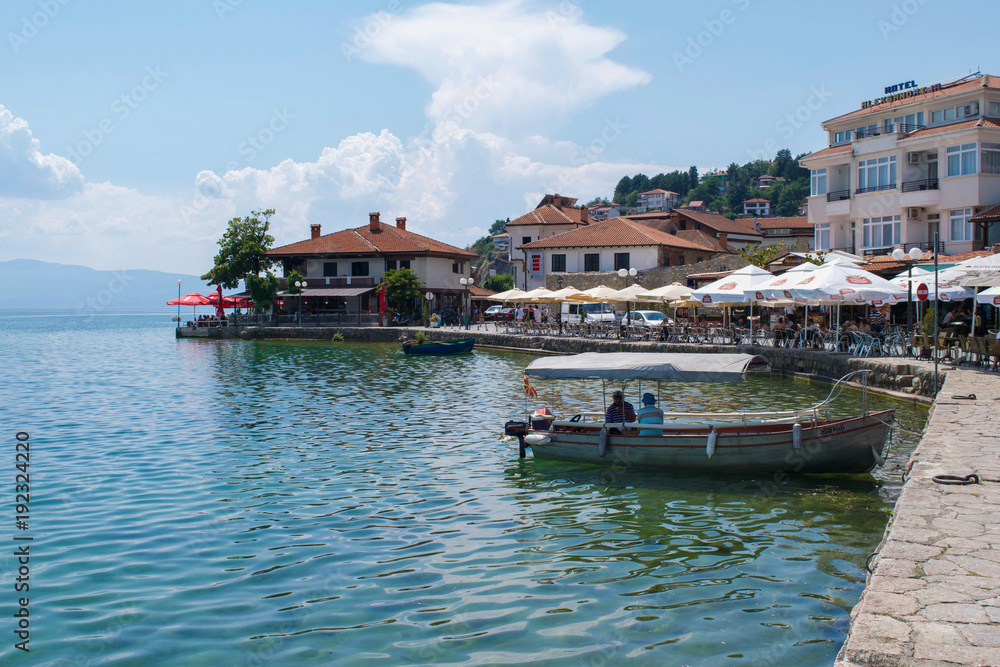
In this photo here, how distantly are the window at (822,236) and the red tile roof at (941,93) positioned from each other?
6.46m

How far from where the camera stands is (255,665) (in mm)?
7410

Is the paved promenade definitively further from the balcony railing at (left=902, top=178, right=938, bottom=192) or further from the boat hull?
the balcony railing at (left=902, top=178, right=938, bottom=192)

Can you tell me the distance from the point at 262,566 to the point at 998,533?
334 inches

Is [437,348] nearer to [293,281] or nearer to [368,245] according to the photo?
[368,245]

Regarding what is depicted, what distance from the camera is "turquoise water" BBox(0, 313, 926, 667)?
25.6 feet

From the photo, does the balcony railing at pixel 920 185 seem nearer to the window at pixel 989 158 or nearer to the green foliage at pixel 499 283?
the window at pixel 989 158

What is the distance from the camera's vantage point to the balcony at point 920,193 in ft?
126

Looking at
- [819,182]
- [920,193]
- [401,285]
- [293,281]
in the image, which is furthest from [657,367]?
[293,281]

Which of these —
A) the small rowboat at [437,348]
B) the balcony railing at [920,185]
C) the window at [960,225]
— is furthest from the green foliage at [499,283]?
the window at [960,225]

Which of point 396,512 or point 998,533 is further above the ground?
point 998,533

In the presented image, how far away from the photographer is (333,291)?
64250mm

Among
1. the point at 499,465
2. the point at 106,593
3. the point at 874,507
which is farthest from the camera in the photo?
the point at 499,465

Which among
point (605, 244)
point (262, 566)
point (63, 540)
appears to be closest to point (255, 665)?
point (262, 566)

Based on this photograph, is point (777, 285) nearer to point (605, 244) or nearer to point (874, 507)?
point (874, 507)
